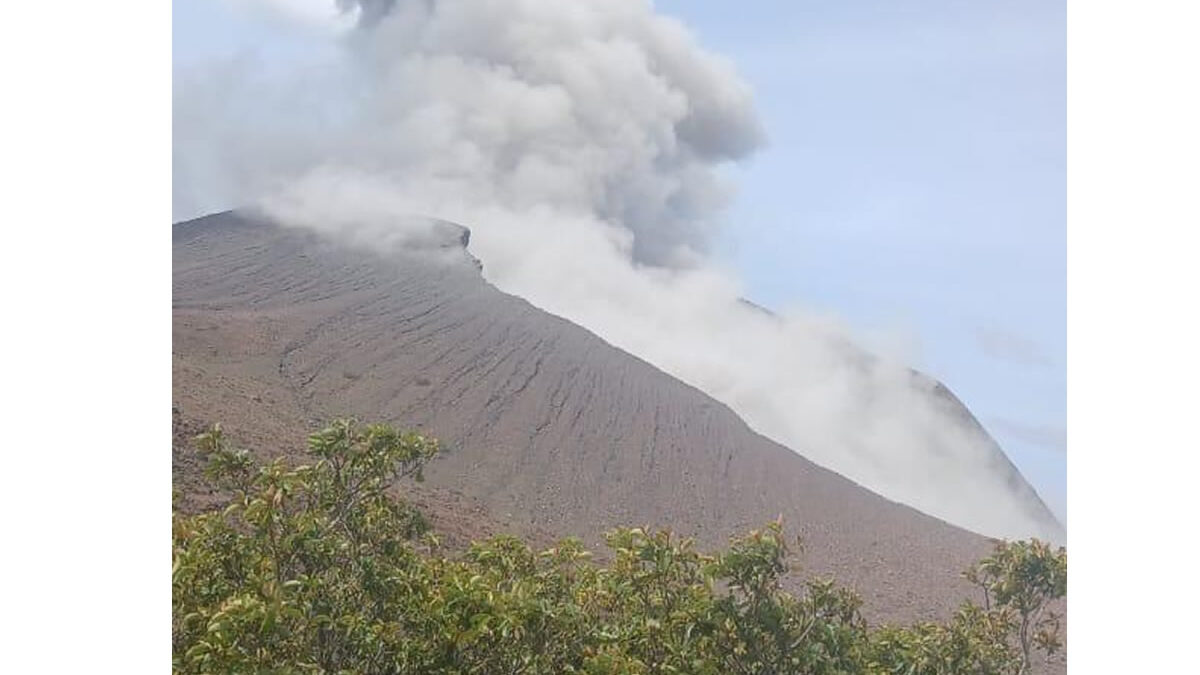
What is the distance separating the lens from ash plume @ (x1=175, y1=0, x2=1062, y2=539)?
3.34 metres

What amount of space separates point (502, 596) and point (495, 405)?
55 cm

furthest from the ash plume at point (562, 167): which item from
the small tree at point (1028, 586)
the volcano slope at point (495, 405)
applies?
the small tree at point (1028, 586)

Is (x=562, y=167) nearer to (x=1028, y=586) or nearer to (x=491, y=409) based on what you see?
(x=491, y=409)

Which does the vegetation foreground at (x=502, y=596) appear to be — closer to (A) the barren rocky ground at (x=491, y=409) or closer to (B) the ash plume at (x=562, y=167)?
(A) the barren rocky ground at (x=491, y=409)

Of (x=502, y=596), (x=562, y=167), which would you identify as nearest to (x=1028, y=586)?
(x=502, y=596)

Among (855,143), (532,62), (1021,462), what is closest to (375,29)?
(532,62)

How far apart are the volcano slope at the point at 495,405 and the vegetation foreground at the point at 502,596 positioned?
8cm

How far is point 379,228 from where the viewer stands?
341cm

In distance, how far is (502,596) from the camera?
9.81ft

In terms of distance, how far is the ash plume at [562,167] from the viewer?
3336 millimetres

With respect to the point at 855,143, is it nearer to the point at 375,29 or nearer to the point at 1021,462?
the point at 1021,462

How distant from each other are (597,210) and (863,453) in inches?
33.2

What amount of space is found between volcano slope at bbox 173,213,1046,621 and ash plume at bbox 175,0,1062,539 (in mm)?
71
